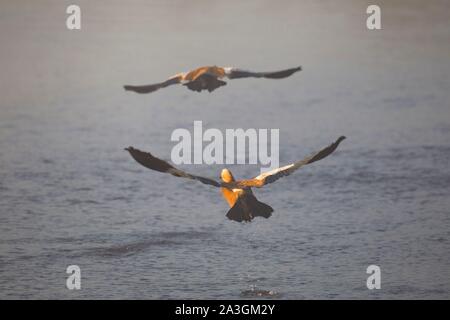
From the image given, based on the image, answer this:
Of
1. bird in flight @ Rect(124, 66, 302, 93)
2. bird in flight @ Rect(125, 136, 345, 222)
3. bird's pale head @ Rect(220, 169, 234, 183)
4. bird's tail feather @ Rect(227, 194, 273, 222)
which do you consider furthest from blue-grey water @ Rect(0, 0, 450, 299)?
bird's tail feather @ Rect(227, 194, 273, 222)

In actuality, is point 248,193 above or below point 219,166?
below

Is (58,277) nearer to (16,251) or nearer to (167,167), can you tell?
(16,251)

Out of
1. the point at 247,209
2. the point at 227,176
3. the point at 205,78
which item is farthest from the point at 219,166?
the point at 247,209

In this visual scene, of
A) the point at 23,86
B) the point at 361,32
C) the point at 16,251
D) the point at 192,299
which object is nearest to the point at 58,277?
the point at 16,251

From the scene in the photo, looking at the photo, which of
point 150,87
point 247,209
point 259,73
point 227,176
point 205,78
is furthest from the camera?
point 150,87

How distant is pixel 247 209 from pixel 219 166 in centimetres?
98

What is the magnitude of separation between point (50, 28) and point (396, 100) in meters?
2.79

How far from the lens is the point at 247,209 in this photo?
9.45 meters

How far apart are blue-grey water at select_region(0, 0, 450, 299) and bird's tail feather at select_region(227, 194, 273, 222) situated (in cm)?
65

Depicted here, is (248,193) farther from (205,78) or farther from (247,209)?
(205,78)

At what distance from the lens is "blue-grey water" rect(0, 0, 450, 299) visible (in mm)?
9898

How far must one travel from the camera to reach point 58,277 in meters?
9.80

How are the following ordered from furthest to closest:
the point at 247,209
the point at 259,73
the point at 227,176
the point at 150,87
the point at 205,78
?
1. the point at 150,87
2. the point at 205,78
3. the point at 227,176
4. the point at 259,73
5. the point at 247,209

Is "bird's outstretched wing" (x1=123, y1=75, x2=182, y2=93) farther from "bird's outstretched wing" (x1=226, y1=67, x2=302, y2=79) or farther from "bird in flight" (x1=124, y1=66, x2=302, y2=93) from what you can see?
"bird's outstretched wing" (x1=226, y1=67, x2=302, y2=79)
